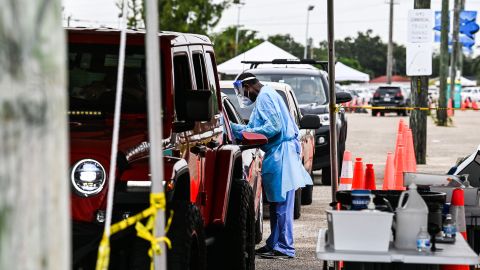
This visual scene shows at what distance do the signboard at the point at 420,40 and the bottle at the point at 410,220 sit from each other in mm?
16729

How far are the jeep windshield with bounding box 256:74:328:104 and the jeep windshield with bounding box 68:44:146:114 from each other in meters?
11.3

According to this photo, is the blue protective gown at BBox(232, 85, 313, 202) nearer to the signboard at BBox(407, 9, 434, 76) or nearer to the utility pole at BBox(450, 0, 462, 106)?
the signboard at BBox(407, 9, 434, 76)

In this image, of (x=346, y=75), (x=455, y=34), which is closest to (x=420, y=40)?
(x=346, y=75)

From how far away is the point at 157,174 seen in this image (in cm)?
526

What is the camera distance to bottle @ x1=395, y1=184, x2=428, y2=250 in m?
6.09

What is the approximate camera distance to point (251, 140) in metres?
10.2

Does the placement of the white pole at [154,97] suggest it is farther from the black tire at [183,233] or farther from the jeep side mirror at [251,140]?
the jeep side mirror at [251,140]

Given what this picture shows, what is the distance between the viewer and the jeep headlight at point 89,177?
6887 mm

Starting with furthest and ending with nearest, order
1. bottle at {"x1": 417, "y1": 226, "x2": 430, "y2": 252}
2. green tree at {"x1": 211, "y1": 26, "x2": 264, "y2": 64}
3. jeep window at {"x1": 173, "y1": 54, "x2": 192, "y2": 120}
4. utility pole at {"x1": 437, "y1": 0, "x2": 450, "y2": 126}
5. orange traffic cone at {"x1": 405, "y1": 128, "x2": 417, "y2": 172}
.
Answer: green tree at {"x1": 211, "y1": 26, "x2": 264, "y2": 64}
utility pole at {"x1": 437, "y1": 0, "x2": 450, "y2": 126}
orange traffic cone at {"x1": 405, "y1": 128, "x2": 417, "y2": 172}
jeep window at {"x1": 173, "y1": 54, "x2": 192, "y2": 120}
bottle at {"x1": 417, "y1": 226, "x2": 430, "y2": 252}

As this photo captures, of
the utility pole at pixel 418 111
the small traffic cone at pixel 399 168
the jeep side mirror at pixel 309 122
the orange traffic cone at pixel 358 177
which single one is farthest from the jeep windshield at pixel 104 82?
the utility pole at pixel 418 111

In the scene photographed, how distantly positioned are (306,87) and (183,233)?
12488mm

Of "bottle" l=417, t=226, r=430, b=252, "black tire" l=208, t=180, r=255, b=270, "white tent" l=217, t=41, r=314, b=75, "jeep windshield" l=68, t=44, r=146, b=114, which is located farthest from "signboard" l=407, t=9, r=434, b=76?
"bottle" l=417, t=226, r=430, b=252

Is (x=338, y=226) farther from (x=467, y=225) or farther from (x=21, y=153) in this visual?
(x=21, y=153)

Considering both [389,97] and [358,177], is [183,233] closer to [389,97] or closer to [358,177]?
[358,177]
